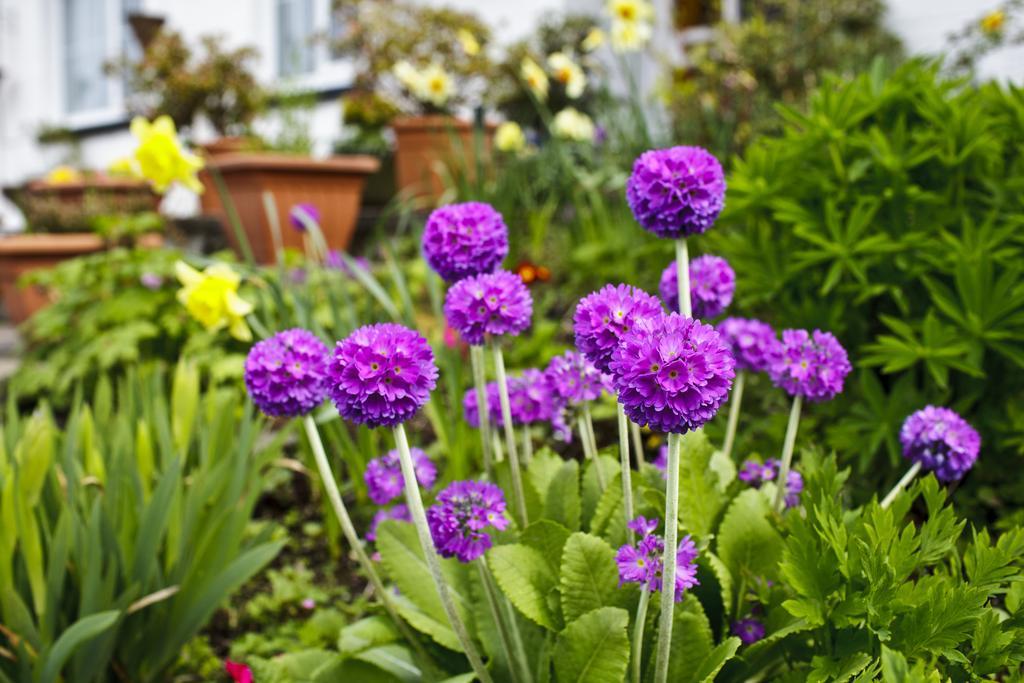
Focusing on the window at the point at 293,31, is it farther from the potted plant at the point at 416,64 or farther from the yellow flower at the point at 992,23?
the yellow flower at the point at 992,23

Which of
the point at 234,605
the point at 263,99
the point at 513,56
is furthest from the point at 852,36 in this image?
the point at 234,605

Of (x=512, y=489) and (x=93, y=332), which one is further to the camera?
(x=93, y=332)

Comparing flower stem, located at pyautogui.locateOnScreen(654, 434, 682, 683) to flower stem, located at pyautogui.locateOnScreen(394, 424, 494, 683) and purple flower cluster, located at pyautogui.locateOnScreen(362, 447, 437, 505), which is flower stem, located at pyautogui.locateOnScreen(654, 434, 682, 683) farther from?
purple flower cluster, located at pyautogui.locateOnScreen(362, 447, 437, 505)

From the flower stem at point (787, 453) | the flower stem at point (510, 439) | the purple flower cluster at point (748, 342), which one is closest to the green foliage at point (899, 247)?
the purple flower cluster at point (748, 342)

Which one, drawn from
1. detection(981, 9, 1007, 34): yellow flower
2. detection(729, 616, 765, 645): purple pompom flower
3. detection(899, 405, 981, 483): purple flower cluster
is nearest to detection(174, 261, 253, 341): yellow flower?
detection(729, 616, 765, 645): purple pompom flower

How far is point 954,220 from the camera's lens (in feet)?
5.83

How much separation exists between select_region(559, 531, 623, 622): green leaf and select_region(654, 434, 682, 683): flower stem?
0.16m

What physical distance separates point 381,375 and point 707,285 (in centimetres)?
61

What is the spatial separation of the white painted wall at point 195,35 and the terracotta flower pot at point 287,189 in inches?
57.9

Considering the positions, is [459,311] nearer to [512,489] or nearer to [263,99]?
[512,489]

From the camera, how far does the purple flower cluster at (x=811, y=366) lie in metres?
1.24

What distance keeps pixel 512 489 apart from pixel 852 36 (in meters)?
5.05

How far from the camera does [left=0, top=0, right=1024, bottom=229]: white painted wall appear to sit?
5.42 m

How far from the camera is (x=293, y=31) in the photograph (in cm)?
794
